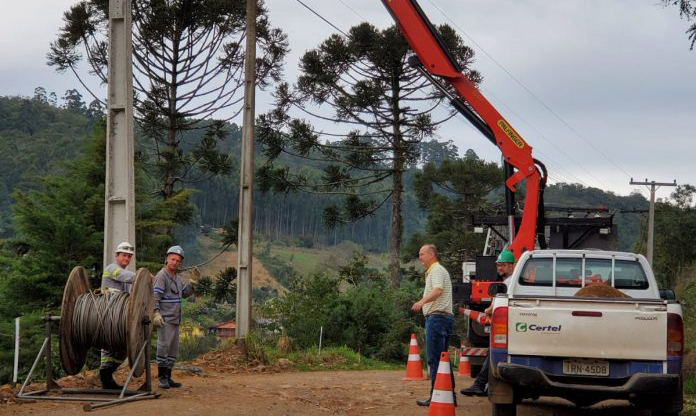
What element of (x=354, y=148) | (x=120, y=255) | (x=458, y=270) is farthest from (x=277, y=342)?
(x=458, y=270)

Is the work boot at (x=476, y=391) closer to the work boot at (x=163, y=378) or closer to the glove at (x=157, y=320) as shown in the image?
the work boot at (x=163, y=378)

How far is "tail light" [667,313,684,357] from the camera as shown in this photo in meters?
8.92

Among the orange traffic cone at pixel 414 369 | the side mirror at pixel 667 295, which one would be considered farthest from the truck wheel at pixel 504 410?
the orange traffic cone at pixel 414 369

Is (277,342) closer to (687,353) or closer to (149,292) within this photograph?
(687,353)

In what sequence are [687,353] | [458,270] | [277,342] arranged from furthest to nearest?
1. [458,270]
2. [277,342]
3. [687,353]

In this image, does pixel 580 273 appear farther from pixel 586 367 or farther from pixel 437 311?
pixel 586 367

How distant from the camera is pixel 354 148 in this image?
36688 millimetres

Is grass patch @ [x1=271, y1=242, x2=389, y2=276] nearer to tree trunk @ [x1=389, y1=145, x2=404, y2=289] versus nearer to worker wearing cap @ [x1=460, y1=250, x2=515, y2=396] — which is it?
tree trunk @ [x1=389, y1=145, x2=404, y2=289]

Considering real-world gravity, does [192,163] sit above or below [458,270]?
above

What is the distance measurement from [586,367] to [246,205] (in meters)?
10.5

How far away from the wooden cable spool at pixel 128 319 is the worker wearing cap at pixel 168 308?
0.76 m

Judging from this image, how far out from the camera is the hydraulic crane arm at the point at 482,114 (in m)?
17.7

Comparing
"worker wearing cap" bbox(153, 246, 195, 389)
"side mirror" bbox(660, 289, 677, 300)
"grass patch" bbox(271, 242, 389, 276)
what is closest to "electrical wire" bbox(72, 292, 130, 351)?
"worker wearing cap" bbox(153, 246, 195, 389)

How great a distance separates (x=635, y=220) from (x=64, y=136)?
5568cm
